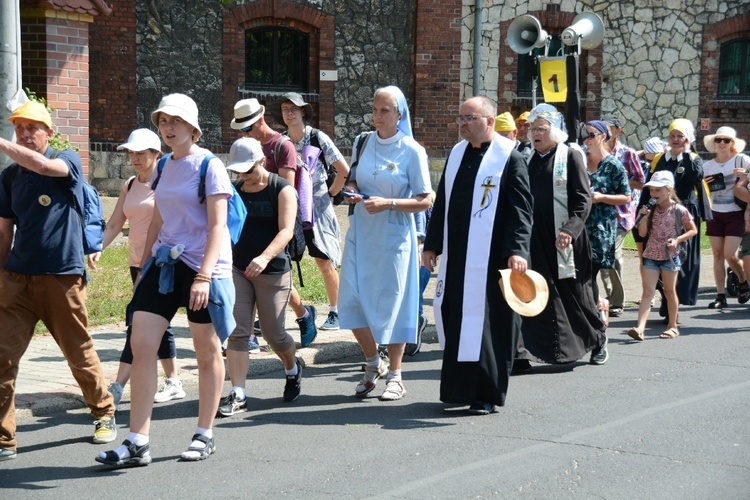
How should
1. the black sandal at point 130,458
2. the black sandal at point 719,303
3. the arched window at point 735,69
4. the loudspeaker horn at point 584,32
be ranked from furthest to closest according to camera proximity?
the arched window at point 735,69 < the loudspeaker horn at point 584,32 < the black sandal at point 719,303 < the black sandal at point 130,458

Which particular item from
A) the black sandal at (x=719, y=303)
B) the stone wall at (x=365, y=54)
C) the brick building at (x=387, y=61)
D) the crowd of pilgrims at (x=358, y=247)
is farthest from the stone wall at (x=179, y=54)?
the black sandal at (x=719, y=303)

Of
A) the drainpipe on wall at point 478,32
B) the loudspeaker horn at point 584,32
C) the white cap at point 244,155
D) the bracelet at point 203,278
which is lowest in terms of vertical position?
the bracelet at point 203,278

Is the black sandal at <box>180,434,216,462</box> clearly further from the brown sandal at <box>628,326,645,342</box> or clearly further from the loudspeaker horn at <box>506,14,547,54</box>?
the loudspeaker horn at <box>506,14,547,54</box>

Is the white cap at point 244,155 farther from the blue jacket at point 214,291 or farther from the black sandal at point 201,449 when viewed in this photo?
the black sandal at point 201,449

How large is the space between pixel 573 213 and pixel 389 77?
44.2 ft

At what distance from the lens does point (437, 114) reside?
21938 millimetres

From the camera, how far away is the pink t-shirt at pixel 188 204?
604cm

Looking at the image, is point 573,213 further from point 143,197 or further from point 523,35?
point 523,35

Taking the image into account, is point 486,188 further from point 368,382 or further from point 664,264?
point 664,264

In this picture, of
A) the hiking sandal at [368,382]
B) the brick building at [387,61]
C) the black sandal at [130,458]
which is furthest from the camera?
the brick building at [387,61]

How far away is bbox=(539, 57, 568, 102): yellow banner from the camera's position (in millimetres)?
13797

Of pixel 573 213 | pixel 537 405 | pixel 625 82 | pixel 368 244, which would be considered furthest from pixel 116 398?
pixel 625 82

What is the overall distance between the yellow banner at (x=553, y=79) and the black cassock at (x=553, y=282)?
5245 mm

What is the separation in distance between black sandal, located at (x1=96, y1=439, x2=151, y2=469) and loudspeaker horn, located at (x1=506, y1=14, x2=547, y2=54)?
1153 cm
